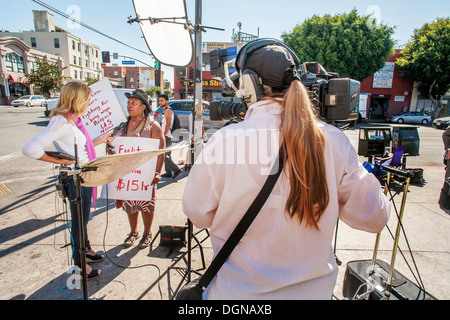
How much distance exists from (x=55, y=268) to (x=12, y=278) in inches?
14.0

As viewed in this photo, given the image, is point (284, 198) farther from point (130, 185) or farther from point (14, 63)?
point (14, 63)

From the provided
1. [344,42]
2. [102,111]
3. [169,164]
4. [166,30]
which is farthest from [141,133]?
[344,42]

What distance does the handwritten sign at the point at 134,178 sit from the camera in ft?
9.08

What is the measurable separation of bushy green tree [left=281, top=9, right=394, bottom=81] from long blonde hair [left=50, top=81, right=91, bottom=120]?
21.7 m

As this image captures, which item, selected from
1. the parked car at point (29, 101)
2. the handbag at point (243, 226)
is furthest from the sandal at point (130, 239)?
the parked car at point (29, 101)

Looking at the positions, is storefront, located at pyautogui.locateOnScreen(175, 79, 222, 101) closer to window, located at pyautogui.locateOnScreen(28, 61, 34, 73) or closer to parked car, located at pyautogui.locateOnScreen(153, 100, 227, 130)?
parked car, located at pyautogui.locateOnScreen(153, 100, 227, 130)

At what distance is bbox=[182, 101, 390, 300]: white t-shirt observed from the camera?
0.92m

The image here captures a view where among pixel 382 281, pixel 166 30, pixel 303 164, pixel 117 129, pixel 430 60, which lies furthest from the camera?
pixel 430 60

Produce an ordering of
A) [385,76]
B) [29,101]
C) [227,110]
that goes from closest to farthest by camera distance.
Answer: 1. [227,110]
2. [385,76]
3. [29,101]

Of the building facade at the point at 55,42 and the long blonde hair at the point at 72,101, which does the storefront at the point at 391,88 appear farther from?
the building facade at the point at 55,42

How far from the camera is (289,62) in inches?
42.1

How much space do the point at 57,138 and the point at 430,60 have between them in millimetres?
31140

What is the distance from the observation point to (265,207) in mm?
916

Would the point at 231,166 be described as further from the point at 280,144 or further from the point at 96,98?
the point at 96,98
